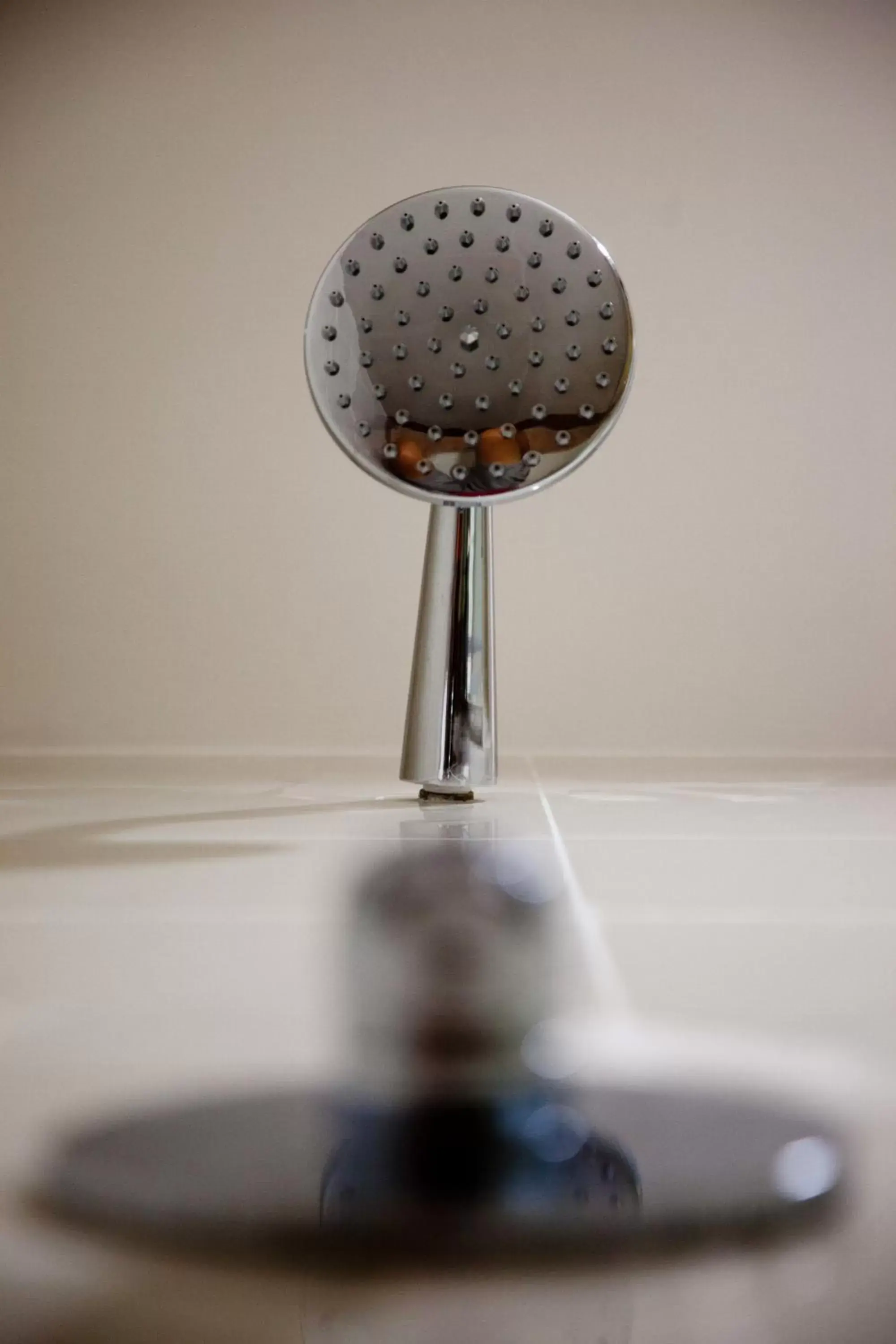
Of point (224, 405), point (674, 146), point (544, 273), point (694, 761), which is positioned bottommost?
point (694, 761)

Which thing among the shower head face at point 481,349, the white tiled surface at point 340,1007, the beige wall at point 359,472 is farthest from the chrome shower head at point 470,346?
the beige wall at point 359,472

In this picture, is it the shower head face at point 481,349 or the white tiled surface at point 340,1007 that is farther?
the shower head face at point 481,349

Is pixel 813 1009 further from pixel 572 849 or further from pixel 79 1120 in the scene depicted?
pixel 572 849

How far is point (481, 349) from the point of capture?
652 mm

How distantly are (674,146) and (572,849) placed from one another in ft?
4.90

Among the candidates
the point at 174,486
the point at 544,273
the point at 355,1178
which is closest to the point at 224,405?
the point at 174,486

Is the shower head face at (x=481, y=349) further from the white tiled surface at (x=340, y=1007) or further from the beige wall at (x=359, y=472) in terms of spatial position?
the beige wall at (x=359, y=472)

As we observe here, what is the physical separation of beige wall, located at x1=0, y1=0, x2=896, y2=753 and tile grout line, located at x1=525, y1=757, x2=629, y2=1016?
3.85ft

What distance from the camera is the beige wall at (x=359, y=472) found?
161cm

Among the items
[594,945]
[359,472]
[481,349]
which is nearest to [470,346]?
[481,349]

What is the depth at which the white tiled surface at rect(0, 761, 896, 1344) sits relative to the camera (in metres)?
0.10

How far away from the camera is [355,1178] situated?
120 millimetres

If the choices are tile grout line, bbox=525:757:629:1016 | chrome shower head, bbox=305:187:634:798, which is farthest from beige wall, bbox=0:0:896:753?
tile grout line, bbox=525:757:629:1016

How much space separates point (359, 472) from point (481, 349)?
40.0 inches
